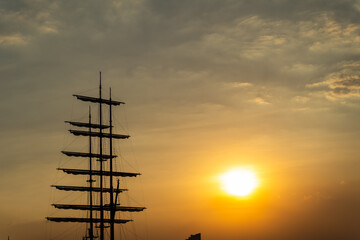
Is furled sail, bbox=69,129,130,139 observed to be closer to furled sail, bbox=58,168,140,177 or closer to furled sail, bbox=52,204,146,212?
furled sail, bbox=58,168,140,177

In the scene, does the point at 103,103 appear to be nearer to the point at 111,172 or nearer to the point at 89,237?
the point at 111,172

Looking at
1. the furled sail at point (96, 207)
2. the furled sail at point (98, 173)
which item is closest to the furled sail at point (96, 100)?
the furled sail at point (98, 173)

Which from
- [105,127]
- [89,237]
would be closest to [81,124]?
[105,127]


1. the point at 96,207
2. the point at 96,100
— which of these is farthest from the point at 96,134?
the point at 96,207

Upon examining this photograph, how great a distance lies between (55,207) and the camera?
104 metres

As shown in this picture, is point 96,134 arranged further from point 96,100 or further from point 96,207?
point 96,207

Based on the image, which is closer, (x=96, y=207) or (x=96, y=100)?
(x=96, y=100)

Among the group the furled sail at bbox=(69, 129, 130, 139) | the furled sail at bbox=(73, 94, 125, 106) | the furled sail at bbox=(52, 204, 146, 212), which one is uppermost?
the furled sail at bbox=(73, 94, 125, 106)

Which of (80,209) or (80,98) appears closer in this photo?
(80,98)

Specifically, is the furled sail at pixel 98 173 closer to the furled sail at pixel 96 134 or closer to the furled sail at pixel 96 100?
the furled sail at pixel 96 134

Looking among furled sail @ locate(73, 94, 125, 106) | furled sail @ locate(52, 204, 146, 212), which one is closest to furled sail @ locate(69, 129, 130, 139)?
furled sail @ locate(73, 94, 125, 106)

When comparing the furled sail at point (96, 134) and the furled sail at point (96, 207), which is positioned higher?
the furled sail at point (96, 134)

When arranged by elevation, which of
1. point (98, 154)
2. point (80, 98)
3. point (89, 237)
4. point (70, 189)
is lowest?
point (89, 237)

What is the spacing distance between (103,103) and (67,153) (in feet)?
40.3
